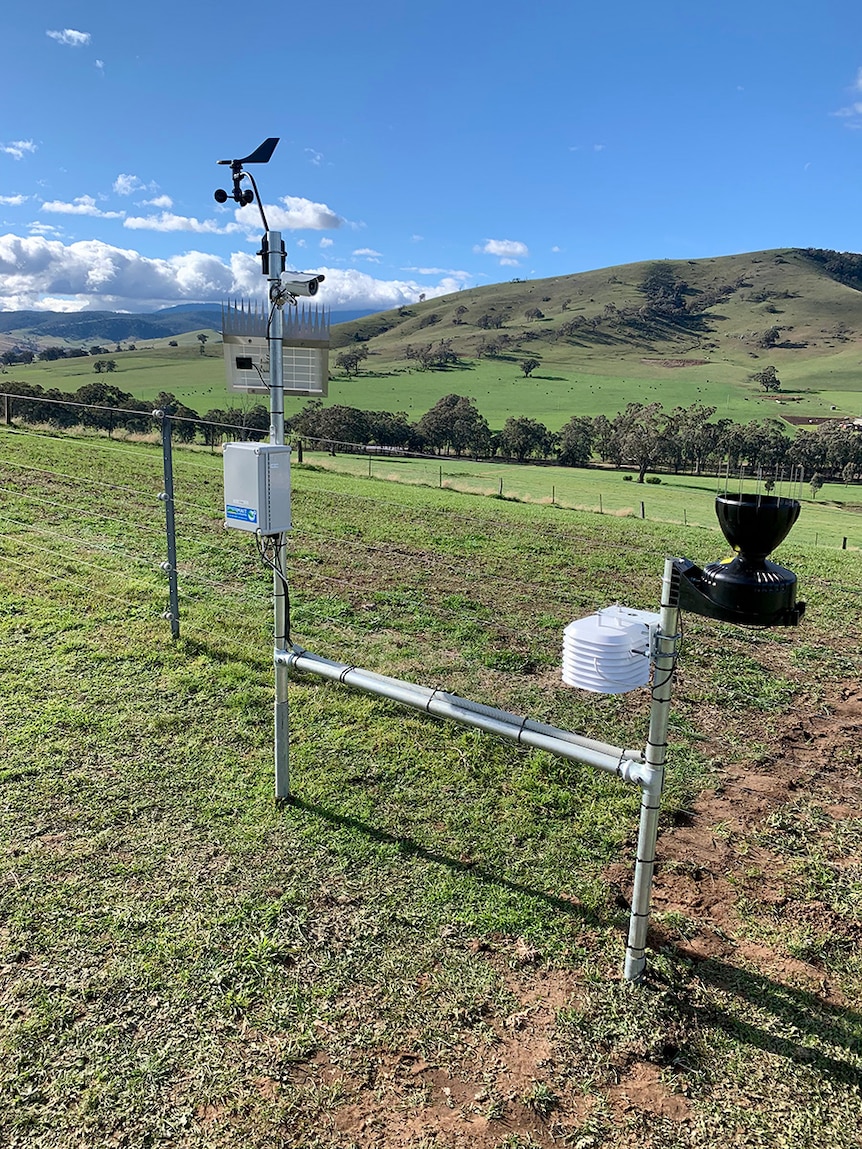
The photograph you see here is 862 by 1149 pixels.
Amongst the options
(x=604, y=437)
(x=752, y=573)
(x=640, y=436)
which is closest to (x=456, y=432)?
(x=604, y=437)

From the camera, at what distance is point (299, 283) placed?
3.70 metres

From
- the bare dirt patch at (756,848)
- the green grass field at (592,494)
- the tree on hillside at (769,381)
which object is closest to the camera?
the bare dirt patch at (756,848)

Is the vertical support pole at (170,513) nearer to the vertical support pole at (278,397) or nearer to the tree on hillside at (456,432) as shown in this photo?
the vertical support pole at (278,397)

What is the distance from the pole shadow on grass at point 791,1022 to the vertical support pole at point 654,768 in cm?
38

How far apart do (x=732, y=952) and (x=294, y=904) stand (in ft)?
7.04

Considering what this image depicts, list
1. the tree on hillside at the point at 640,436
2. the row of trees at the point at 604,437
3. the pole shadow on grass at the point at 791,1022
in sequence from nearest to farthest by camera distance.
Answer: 1. the pole shadow on grass at the point at 791,1022
2. the row of trees at the point at 604,437
3. the tree on hillside at the point at 640,436

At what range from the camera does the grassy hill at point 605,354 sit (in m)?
92.2

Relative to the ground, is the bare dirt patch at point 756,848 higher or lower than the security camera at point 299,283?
lower

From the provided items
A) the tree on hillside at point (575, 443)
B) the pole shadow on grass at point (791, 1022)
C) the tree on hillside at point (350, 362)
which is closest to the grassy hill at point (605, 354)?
the tree on hillside at point (350, 362)

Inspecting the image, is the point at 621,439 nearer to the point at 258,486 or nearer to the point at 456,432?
the point at 456,432

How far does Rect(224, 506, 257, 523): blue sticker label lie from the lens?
12.9 feet

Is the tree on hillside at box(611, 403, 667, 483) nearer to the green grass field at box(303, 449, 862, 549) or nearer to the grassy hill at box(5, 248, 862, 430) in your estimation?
the grassy hill at box(5, 248, 862, 430)

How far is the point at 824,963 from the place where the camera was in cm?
326

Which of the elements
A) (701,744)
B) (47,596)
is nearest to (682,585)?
(701,744)
